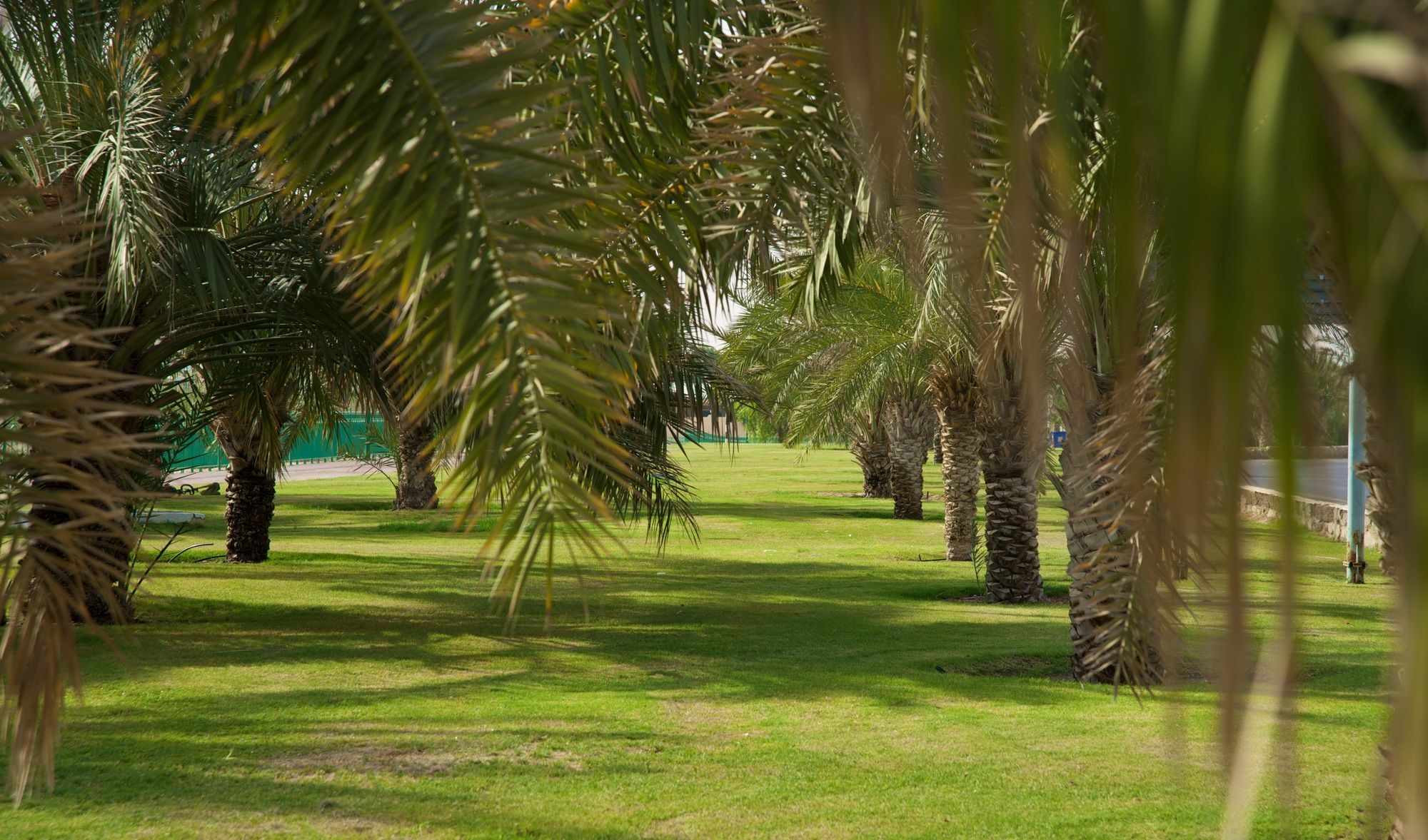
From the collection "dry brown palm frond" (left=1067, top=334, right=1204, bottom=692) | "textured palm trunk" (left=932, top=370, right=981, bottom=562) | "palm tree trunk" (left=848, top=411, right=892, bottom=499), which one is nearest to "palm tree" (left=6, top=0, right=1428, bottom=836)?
"dry brown palm frond" (left=1067, top=334, right=1204, bottom=692)

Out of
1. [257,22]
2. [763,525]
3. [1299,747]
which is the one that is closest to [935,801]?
[1299,747]

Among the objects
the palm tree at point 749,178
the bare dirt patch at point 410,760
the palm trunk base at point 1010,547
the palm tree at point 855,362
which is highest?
the palm tree at point 855,362

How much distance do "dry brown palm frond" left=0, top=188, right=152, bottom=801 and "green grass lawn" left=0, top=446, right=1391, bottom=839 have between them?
20 centimetres

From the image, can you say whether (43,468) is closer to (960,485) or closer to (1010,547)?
(1010,547)

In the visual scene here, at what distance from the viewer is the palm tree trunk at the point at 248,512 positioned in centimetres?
1590

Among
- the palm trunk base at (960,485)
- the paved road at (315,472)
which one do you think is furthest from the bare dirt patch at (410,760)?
the paved road at (315,472)

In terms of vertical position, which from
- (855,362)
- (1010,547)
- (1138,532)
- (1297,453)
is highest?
(855,362)

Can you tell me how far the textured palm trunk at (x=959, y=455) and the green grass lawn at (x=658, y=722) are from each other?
2.30 metres

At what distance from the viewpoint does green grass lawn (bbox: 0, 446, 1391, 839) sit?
18.1ft

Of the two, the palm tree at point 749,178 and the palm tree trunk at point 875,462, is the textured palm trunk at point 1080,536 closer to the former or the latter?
the palm tree at point 749,178

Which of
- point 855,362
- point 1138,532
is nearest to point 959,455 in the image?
point 855,362

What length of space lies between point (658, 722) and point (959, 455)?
30.8ft

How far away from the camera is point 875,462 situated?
1264 inches

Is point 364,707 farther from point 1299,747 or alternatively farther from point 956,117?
point 956,117
